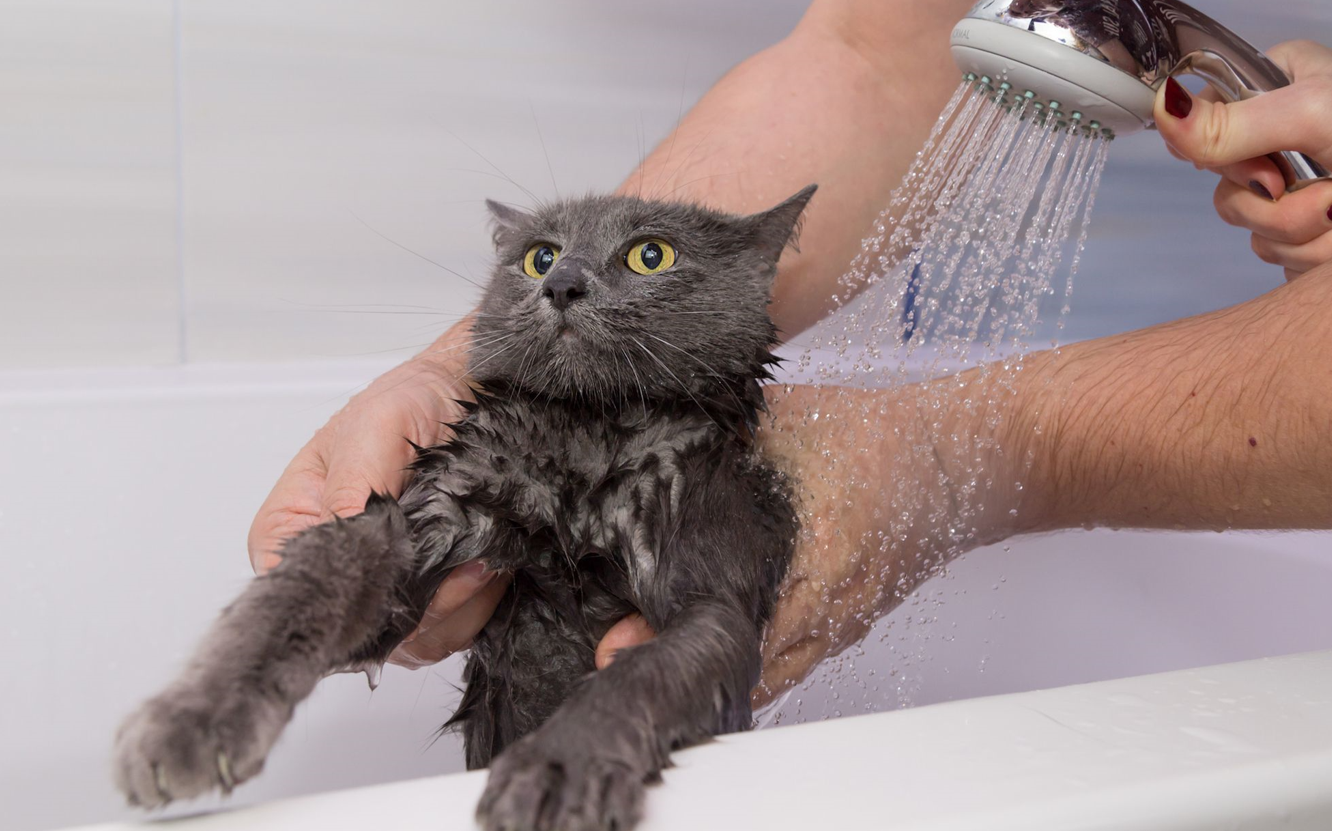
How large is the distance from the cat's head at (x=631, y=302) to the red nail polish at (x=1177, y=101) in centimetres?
47

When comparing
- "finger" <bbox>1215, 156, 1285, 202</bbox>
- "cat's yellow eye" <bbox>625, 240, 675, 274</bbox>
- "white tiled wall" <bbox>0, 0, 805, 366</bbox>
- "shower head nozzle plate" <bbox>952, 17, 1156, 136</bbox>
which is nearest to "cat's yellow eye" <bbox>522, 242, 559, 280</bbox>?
"cat's yellow eye" <bbox>625, 240, 675, 274</bbox>

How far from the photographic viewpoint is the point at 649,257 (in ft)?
4.50

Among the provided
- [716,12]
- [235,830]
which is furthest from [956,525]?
[716,12]

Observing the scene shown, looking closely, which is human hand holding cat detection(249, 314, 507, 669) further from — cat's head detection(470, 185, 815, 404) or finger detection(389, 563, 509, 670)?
cat's head detection(470, 185, 815, 404)

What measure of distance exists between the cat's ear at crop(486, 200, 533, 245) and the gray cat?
31mm

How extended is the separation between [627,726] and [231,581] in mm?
1112

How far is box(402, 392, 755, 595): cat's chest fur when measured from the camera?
124 centimetres

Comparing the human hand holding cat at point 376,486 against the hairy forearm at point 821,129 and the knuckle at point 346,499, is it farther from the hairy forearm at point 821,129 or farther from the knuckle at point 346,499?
the hairy forearm at point 821,129

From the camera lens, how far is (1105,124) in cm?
122

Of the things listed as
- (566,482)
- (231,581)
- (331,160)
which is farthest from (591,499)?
(331,160)

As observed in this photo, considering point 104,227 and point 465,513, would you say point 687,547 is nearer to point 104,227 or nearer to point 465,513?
point 465,513

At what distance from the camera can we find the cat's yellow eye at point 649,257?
1.37 metres

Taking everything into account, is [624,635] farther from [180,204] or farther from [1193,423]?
[180,204]

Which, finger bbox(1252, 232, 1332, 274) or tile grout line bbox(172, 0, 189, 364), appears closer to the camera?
finger bbox(1252, 232, 1332, 274)
